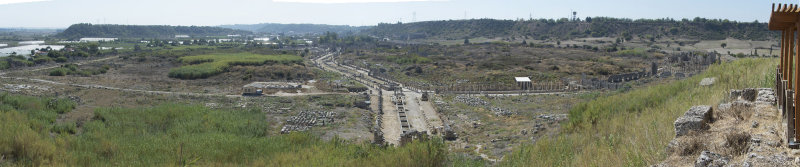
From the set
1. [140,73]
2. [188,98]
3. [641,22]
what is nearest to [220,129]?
[188,98]

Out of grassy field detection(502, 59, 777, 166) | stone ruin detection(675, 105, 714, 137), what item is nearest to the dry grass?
grassy field detection(502, 59, 777, 166)

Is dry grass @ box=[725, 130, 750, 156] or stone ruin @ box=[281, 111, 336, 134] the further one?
stone ruin @ box=[281, 111, 336, 134]

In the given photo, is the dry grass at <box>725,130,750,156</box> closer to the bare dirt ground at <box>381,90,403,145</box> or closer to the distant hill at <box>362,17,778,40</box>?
the bare dirt ground at <box>381,90,403,145</box>

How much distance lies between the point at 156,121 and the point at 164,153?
862cm

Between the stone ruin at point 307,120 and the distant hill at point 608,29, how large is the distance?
106 meters

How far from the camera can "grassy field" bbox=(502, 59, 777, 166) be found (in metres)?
8.70

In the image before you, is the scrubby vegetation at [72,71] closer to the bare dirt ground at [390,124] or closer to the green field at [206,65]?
the green field at [206,65]

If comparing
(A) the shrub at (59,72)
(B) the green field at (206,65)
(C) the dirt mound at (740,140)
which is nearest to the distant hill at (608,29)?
(B) the green field at (206,65)

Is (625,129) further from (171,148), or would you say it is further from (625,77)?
(625,77)

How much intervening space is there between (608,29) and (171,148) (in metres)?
133

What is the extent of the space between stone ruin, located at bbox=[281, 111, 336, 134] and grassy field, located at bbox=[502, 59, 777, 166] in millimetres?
13406

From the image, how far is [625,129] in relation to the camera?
1183cm

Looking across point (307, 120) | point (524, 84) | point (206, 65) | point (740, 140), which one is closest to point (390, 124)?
point (307, 120)

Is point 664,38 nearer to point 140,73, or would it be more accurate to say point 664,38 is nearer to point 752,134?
point 140,73
